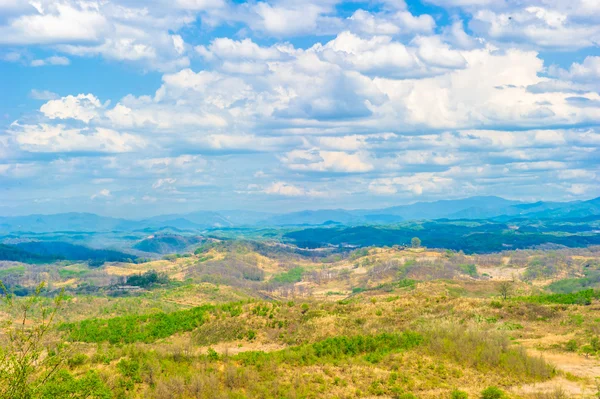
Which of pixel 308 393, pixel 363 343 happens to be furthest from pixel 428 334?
pixel 308 393

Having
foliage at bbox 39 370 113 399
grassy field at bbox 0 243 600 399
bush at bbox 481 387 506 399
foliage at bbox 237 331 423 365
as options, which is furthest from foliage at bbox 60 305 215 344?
bush at bbox 481 387 506 399

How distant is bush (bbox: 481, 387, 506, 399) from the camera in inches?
1290

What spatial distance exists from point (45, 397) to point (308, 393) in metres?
15.4

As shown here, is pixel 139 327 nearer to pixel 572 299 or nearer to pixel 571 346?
pixel 571 346

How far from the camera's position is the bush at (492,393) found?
32766 millimetres

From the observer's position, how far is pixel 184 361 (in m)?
39.8

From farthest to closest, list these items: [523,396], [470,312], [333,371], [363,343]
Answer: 1. [470,312]
2. [363,343]
3. [333,371]
4. [523,396]

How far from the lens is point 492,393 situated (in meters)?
33.0

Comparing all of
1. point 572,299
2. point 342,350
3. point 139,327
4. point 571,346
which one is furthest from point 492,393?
point 139,327

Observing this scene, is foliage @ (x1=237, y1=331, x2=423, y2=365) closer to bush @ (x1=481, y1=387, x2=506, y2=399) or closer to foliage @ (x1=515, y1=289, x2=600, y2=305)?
bush @ (x1=481, y1=387, x2=506, y2=399)

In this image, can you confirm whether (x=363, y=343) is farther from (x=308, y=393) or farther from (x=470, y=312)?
(x=470, y=312)

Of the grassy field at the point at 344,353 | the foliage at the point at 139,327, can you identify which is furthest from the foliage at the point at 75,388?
the foliage at the point at 139,327

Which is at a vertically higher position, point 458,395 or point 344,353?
point 344,353

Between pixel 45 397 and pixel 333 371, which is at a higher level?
pixel 45 397
